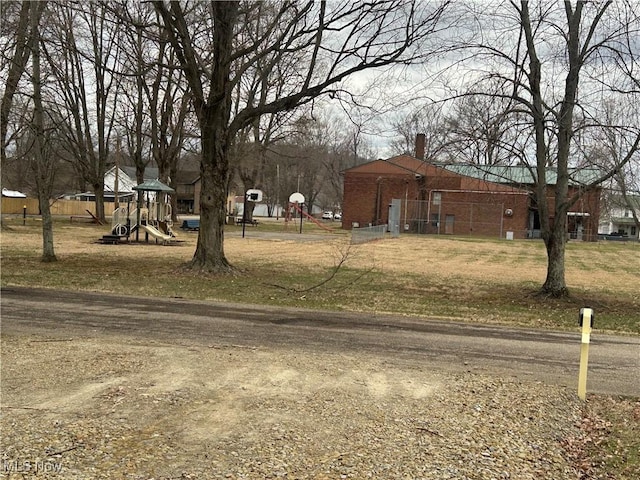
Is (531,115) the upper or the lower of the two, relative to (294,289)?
upper

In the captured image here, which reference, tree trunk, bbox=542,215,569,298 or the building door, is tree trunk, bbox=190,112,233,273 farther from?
the building door

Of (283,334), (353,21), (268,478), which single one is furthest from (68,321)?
(353,21)

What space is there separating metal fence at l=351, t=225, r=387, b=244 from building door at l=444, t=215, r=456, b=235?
13.7m

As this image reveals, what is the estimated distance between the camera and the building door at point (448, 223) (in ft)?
191

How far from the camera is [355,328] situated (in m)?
10.0

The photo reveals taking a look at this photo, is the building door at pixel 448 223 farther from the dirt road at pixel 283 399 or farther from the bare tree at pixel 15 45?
the dirt road at pixel 283 399

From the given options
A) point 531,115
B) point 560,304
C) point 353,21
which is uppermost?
point 353,21

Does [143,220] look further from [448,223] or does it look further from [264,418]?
[448,223]

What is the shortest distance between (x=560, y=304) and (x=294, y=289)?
6.71m

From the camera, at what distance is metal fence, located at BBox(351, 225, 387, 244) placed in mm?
34469

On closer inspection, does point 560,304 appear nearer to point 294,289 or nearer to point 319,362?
point 294,289

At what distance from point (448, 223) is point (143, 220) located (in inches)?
1379

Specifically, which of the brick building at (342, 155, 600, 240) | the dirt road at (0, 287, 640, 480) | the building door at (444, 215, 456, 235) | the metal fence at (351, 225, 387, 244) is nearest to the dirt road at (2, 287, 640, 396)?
the dirt road at (0, 287, 640, 480)

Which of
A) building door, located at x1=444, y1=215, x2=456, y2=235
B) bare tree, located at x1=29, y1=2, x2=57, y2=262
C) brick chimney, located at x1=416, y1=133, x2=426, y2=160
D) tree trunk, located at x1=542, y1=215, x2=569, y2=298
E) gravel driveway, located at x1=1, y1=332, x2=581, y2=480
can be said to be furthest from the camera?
brick chimney, located at x1=416, y1=133, x2=426, y2=160
